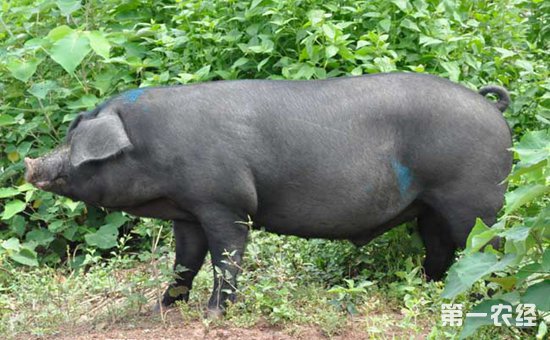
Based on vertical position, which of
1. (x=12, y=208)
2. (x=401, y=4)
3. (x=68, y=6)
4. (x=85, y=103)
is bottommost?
(x=12, y=208)

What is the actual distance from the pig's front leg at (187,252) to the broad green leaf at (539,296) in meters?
2.31

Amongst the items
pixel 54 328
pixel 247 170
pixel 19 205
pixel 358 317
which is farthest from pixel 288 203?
pixel 19 205

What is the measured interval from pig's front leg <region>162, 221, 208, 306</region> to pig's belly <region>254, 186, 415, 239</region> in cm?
37

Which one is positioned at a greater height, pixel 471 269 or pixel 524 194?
pixel 524 194

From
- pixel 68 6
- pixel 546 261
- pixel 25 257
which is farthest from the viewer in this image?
pixel 68 6

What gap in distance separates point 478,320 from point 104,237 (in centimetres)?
384

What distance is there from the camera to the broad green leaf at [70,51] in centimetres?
769

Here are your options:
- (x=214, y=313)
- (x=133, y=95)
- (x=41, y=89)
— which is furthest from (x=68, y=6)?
(x=214, y=313)

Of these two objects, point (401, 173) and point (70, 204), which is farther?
point (70, 204)

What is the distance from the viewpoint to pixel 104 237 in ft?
26.1

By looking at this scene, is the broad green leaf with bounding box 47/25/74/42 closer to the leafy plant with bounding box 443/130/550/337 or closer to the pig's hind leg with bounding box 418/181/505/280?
the pig's hind leg with bounding box 418/181/505/280

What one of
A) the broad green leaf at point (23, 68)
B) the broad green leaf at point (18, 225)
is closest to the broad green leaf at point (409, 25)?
the broad green leaf at point (23, 68)

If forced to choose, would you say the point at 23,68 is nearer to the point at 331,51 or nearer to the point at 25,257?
the point at 25,257

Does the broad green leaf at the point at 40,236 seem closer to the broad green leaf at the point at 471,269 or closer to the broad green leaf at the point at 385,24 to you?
the broad green leaf at the point at 385,24
